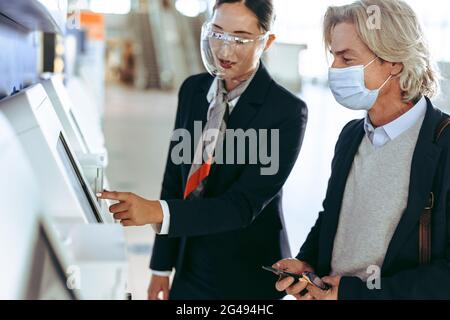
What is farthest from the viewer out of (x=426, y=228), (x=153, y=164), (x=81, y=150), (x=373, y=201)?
(x=153, y=164)

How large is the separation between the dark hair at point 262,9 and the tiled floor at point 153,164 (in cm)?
60

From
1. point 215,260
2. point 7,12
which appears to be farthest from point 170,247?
point 7,12

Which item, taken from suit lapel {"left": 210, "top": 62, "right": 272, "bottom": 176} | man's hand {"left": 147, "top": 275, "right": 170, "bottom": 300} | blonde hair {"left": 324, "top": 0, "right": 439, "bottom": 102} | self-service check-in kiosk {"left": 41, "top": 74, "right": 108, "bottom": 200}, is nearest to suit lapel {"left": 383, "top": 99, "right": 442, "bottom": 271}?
blonde hair {"left": 324, "top": 0, "right": 439, "bottom": 102}

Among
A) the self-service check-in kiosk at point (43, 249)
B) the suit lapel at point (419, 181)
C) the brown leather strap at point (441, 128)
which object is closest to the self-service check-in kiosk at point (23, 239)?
the self-service check-in kiosk at point (43, 249)

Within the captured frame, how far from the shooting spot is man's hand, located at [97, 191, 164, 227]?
135 centimetres

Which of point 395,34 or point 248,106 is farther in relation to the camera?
point 248,106

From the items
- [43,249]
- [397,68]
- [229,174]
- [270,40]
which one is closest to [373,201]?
[397,68]

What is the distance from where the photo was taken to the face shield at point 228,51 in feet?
5.56

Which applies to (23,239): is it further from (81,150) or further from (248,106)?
(248,106)

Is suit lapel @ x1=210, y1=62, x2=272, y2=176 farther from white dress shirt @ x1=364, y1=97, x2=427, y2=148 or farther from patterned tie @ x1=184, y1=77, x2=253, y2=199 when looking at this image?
white dress shirt @ x1=364, y1=97, x2=427, y2=148

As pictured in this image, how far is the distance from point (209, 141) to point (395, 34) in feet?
2.22

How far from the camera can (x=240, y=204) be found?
1658 mm

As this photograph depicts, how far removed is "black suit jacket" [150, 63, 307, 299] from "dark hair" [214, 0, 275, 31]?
0.50 ft

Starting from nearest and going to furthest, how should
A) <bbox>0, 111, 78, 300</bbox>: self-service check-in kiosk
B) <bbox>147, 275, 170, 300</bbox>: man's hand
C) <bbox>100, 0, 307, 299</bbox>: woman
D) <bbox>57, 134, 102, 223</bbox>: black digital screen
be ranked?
<bbox>0, 111, 78, 300</bbox>: self-service check-in kiosk < <bbox>57, 134, 102, 223</bbox>: black digital screen < <bbox>100, 0, 307, 299</bbox>: woman < <bbox>147, 275, 170, 300</bbox>: man's hand
